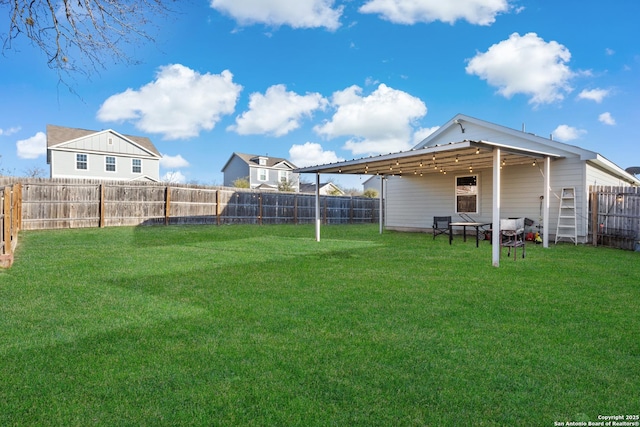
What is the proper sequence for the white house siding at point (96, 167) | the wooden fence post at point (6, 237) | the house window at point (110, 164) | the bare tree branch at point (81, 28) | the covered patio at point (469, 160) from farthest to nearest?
the house window at point (110, 164) < the white house siding at point (96, 167) < the covered patio at point (469, 160) < the wooden fence post at point (6, 237) < the bare tree branch at point (81, 28)

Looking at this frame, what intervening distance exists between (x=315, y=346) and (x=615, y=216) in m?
10.6

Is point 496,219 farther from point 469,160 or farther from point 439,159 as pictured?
point 469,160

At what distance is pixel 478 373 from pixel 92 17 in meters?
5.49

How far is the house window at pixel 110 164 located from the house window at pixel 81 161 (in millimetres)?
1184

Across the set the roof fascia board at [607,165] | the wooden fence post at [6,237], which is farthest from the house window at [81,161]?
the roof fascia board at [607,165]

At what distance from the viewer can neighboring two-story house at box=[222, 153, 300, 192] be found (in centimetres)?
3625

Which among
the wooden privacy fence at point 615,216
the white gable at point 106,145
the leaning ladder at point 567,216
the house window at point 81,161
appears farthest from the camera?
the house window at point 81,161

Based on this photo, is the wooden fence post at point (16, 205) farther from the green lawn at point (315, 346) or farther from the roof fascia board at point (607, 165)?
the roof fascia board at point (607, 165)

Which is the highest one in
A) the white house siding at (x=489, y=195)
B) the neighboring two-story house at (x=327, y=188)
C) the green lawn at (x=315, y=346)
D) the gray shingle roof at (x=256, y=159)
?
the gray shingle roof at (x=256, y=159)

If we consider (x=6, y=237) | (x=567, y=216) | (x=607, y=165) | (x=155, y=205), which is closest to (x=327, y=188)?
(x=155, y=205)

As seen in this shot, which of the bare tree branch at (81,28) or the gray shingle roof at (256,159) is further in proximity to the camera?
the gray shingle roof at (256,159)

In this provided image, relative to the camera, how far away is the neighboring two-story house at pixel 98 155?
23.2 metres

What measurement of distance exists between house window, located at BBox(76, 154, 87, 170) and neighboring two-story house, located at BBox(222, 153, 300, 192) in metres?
13.9

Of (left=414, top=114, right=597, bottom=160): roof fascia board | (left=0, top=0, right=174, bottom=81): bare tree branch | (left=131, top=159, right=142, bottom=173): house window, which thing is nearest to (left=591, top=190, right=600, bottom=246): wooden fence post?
(left=414, top=114, right=597, bottom=160): roof fascia board
